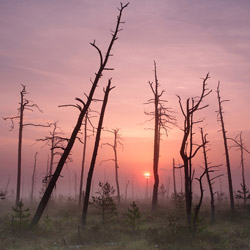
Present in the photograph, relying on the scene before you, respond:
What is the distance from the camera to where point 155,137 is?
2716 cm

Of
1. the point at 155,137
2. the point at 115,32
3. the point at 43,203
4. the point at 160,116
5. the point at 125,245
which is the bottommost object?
the point at 125,245

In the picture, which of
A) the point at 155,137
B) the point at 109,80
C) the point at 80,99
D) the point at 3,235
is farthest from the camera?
the point at 155,137

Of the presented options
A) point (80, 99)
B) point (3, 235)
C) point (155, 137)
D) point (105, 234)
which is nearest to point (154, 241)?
point (105, 234)

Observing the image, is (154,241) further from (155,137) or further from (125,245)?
(155,137)

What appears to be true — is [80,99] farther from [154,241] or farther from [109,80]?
[154,241]

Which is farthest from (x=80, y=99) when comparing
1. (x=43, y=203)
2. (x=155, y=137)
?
(x=155, y=137)

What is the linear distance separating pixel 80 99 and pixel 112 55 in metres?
3.37

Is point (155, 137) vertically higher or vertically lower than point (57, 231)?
higher

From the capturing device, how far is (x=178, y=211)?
931 inches

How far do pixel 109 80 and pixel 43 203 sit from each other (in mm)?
8797

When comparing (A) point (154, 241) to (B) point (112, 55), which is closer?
(A) point (154, 241)

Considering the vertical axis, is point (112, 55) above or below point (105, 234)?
above

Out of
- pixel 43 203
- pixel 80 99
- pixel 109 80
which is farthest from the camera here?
pixel 109 80

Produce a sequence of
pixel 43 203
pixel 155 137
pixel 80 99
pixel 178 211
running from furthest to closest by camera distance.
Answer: pixel 155 137 < pixel 178 211 < pixel 80 99 < pixel 43 203
